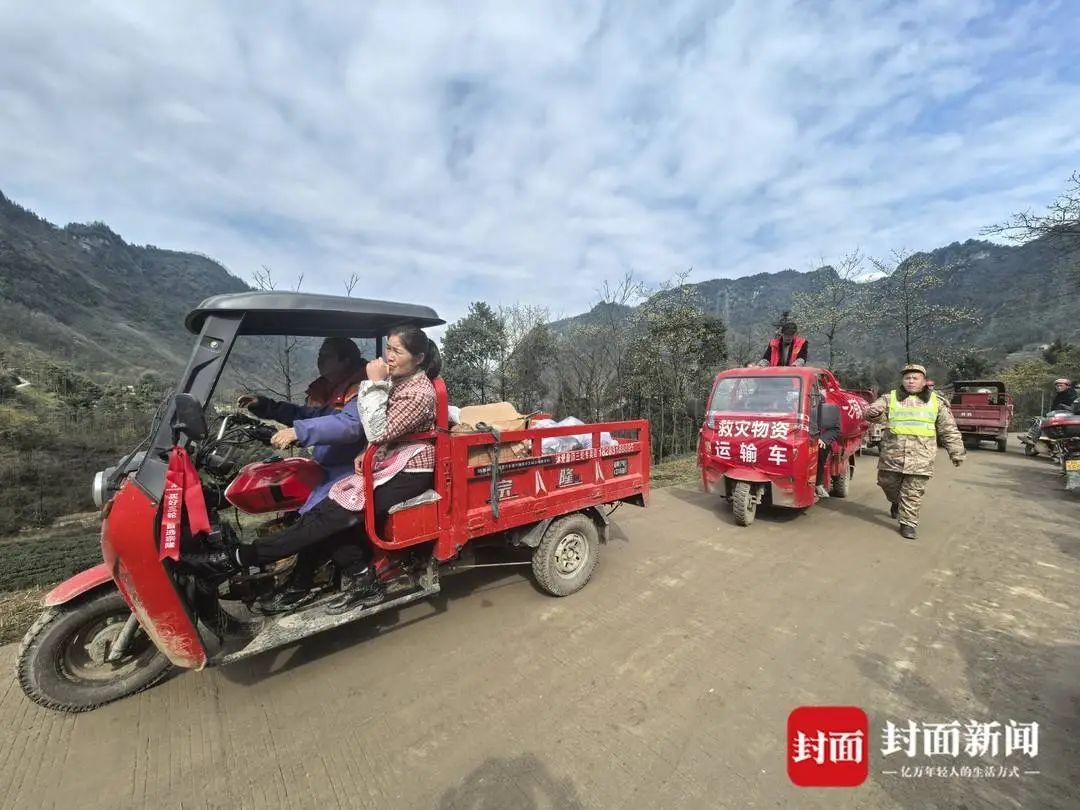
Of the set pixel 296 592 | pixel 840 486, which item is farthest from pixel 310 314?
pixel 840 486

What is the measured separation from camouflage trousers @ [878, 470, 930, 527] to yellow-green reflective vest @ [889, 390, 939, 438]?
1.58ft

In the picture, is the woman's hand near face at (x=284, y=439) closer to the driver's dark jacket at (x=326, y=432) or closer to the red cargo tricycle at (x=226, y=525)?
the driver's dark jacket at (x=326, y=432)

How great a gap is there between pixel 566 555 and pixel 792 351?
4976mm

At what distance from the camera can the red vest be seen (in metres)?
6.57

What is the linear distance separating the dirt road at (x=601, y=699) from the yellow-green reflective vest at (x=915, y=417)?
60.8 inches

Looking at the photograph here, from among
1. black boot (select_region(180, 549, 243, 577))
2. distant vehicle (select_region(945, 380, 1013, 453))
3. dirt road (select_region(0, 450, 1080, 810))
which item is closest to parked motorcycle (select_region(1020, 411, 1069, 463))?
distant vehicle (select_region(945, 380, 1013, 453))

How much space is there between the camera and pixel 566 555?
357 centimetres

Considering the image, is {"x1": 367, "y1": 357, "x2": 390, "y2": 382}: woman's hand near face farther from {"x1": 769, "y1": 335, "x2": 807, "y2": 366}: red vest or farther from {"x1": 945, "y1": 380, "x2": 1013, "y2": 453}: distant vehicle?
{"x1": 945, "y1": 380, "x2": 1013, "y2": 453}: distant vehicle

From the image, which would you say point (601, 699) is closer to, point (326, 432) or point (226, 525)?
point (326, 432)

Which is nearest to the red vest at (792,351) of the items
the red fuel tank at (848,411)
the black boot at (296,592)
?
the red fuel tank at (848,411)

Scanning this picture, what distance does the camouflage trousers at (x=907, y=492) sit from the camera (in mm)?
4820

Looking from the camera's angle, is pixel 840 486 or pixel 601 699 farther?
pixel 840 486

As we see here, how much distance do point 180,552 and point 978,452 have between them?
16.1m

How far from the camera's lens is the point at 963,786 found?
182 centimetres
